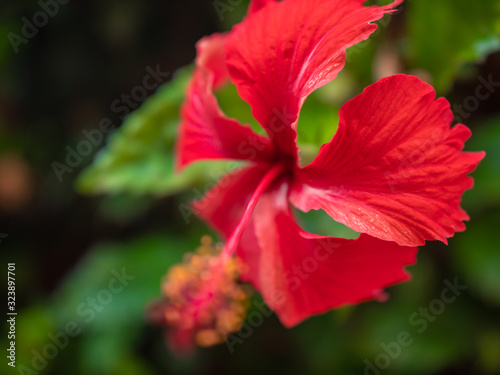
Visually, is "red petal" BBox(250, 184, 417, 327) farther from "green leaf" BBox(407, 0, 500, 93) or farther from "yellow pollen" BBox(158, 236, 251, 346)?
"green leaf" BBox(407, 0, 500, 93)

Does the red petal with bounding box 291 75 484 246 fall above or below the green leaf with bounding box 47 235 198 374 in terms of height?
above

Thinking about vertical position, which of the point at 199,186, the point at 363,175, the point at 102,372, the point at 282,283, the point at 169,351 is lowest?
the point at 169,351

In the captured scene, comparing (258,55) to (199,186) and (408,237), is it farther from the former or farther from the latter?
(199,186)

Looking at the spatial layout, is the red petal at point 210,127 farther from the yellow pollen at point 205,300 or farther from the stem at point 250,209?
the yellow pollen at point 205,300

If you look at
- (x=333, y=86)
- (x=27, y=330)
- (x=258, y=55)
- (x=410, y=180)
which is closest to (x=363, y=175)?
(x=410, y=180)

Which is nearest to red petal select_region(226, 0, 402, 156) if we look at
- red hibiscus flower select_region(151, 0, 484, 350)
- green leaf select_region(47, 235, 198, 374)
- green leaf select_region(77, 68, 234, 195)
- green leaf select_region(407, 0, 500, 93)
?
red hibiscus flower select_region(151, 0, 484, 350)

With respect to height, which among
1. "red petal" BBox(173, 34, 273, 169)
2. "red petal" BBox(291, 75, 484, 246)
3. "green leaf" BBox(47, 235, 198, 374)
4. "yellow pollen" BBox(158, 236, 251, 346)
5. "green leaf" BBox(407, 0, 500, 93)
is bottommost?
"green leaf" BBox(47, 235, 198, 374)

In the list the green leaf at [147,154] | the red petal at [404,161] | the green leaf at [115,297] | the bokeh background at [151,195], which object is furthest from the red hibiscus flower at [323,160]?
the green leaf at [115,297]
